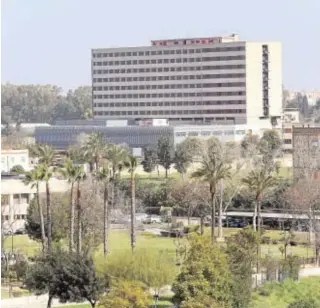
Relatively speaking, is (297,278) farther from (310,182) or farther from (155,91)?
(155,91)

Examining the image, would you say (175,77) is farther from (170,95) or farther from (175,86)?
(170,95)

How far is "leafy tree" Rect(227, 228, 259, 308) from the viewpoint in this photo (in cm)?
2739

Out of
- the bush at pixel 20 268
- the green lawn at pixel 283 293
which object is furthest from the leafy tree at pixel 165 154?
the green lawn at pixel 283 293

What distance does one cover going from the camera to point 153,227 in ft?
167

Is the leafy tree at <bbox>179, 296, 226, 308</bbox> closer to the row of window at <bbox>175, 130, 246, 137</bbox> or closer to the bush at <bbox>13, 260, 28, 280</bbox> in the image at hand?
the bush at <bbox>13, 260, 28, 280</bbox>

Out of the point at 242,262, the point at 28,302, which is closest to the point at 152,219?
Answer: the point at 242,262

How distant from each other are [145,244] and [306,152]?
19.7 metres

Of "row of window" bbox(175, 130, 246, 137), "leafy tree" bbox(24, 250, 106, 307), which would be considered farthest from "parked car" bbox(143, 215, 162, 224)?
"row of window" bbox(175, 130, 246, 137)

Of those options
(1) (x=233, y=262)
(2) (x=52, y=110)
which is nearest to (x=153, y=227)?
(1) (x=233, y=262)

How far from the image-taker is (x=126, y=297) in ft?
81.0

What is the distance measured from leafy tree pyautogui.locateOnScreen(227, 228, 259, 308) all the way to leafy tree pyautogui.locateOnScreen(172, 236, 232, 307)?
110 cm

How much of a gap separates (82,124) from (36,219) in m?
56.3

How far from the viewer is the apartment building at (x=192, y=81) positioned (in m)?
94.6

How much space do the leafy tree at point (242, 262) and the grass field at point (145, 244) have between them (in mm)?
6143
